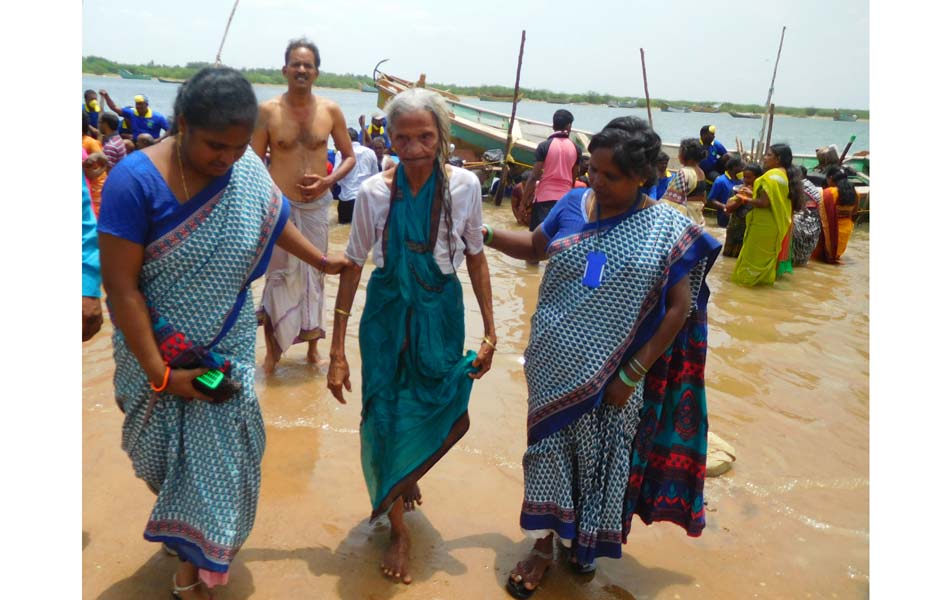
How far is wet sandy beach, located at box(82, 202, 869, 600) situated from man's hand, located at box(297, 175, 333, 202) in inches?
44.2

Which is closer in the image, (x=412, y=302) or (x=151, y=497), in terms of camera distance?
(x=412, y=302)

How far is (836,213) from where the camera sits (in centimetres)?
983

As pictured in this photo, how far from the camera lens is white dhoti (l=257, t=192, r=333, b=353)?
4.43m

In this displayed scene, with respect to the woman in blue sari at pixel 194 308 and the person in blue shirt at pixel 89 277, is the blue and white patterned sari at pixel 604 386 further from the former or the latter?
the person in blue shirt at pixel 89 277

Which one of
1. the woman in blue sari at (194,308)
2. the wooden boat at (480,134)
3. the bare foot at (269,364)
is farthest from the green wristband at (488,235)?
the wooden boat at (480,134)

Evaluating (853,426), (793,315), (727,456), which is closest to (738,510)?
(727,456)

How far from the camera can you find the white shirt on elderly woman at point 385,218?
2.66 meters

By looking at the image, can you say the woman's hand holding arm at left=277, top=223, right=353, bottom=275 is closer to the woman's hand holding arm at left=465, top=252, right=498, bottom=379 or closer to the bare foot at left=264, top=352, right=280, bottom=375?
the woman's hand holding arm at left=465, top=252, right=498, bottom=379

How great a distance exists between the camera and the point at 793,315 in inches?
281

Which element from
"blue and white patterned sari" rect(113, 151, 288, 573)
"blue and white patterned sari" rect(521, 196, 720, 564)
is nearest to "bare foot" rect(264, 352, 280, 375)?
"blue and white patterned sari" rect(113, 151, 288, 573)

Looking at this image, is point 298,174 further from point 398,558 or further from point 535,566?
point 535,566

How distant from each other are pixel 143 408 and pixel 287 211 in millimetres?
774

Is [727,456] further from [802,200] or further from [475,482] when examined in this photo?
[802,200]

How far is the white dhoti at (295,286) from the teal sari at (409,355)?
1.81m
